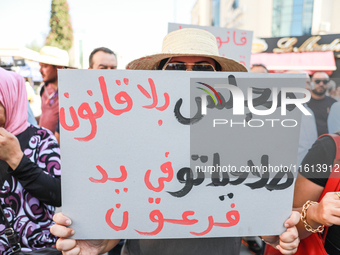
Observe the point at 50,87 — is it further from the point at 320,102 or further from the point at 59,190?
the point at 320,102

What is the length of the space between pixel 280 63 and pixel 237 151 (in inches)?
440

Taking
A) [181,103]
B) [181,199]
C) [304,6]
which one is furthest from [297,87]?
[304,6]

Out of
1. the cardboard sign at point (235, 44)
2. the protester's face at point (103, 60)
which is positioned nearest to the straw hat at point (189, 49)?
the cardboard sign at point (235, 44)

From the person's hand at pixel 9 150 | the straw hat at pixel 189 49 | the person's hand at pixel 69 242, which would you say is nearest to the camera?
the person's hand at pixel 69 242

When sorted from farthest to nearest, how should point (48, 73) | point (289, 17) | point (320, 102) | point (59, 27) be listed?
1. point (59, 27)
2. point (289, 17)
3. point (320, 102)
4. point (48, 73)

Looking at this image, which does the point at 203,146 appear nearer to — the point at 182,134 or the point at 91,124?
the point at 182,134

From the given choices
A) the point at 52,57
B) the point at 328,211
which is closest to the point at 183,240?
the point at 328,211

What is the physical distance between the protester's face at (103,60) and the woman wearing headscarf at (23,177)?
4.72ft

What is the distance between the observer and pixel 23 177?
106 cm

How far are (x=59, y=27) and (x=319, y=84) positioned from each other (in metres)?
24.7

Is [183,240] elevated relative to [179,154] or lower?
lower

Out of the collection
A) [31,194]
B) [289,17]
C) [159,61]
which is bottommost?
[31,194]

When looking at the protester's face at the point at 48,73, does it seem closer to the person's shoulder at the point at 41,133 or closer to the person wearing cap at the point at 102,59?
the person wearing cap at the point at 102,59

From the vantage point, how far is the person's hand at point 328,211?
2.97ft
